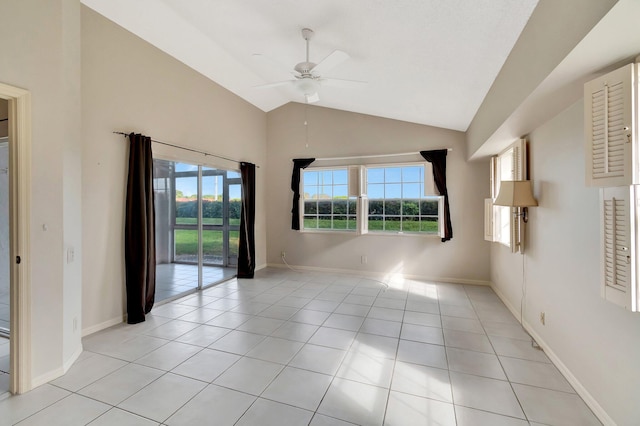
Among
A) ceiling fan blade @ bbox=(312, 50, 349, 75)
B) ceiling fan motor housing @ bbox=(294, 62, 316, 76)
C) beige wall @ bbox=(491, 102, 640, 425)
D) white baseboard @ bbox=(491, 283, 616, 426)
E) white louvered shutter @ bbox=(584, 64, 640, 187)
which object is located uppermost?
ceiling fan motor housing @ bbox=(294, 62, 316, 76)

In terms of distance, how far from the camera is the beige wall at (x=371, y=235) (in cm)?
496

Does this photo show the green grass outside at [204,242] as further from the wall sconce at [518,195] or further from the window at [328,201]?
the wall sconce at [518,195]

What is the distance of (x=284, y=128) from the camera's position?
6078 millimetres

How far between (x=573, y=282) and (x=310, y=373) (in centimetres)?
222

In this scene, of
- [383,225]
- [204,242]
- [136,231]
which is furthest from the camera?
[383,225]

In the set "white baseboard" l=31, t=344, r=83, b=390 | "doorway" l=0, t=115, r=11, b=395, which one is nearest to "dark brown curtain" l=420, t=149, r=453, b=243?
"white baseboard" l=31, t=344, r=83, b=390

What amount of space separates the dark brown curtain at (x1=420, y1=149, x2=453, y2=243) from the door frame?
5.11 meters

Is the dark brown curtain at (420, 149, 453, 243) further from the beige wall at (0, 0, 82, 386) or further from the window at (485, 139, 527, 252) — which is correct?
the beige wall at (0, 0, 82, 386)

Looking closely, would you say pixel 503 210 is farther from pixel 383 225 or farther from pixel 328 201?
pixel 328 201

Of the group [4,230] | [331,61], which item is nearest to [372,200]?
[331,61]

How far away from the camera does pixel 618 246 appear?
1498mm

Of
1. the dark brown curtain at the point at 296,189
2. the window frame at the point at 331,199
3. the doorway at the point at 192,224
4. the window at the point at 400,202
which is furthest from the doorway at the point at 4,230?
the window at the point at 400,202

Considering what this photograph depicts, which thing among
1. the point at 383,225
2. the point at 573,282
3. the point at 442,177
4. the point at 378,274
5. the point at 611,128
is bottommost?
the point at 378,274

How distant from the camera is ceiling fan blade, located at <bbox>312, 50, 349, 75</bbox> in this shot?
2.61 m
